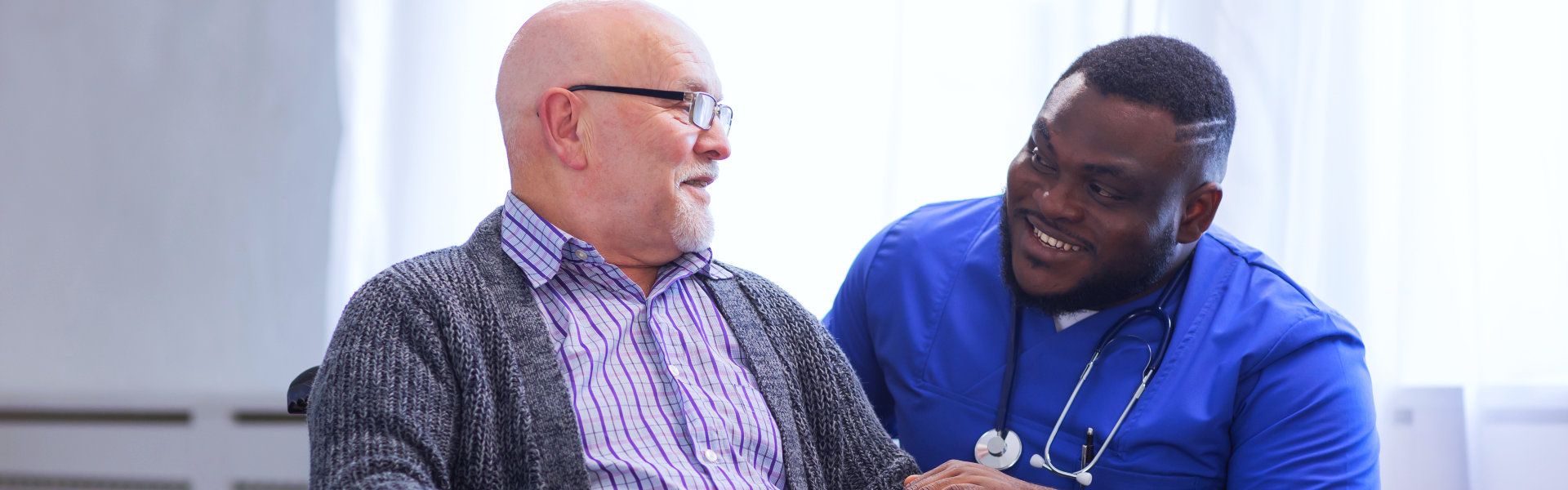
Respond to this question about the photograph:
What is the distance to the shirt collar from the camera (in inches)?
49.1

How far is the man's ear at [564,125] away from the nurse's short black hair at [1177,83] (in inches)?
27.4

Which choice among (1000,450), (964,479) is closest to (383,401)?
(964,479)

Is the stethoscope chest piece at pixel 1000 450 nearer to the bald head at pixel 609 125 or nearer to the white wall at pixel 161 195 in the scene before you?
the bald head at pixel 609 125

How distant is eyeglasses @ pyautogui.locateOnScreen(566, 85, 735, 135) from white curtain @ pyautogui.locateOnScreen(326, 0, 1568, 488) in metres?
0.77

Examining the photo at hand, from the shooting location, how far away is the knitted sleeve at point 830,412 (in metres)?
1.37

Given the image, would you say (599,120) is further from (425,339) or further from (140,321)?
(140,321)

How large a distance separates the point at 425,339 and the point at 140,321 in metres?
1.56

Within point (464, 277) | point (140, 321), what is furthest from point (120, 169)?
point (464, 277)

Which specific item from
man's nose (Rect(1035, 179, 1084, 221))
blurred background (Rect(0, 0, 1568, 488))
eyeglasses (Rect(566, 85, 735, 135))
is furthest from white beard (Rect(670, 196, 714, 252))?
blurred background (Rect(0, 0, 1568, 488))

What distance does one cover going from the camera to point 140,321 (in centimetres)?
227

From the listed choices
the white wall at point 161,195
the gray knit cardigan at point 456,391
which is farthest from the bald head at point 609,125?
the white wall at point 161,195

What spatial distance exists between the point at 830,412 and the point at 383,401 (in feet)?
1.92

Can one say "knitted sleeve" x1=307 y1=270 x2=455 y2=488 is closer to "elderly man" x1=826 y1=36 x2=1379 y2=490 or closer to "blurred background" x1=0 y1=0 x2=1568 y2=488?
"elderly man" x1=826 y1=36 x2=1379 y2=490

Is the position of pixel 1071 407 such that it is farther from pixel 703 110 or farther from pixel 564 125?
pixel 564 125
